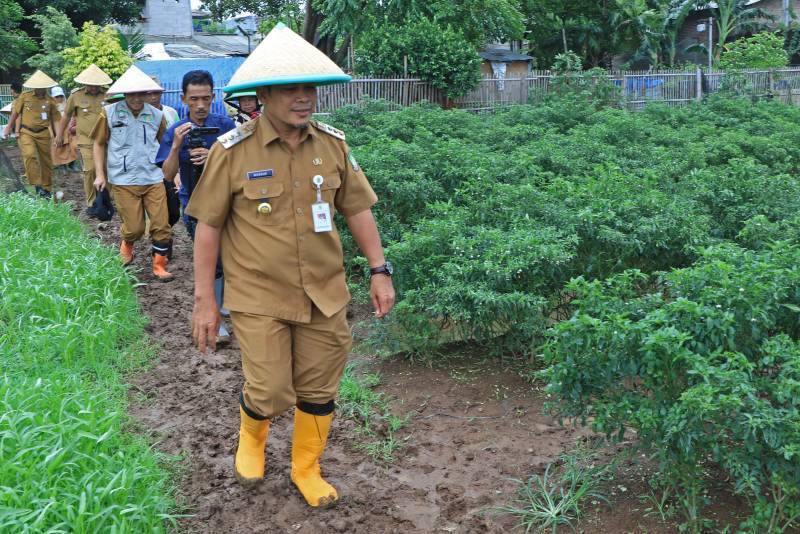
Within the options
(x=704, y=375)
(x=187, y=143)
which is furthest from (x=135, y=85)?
(x=704, y=375)

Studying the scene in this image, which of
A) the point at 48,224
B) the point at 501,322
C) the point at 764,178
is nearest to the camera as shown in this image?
the point at 501,322

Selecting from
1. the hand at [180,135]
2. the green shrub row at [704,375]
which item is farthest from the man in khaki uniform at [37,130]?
the green shrub row at [704,375]

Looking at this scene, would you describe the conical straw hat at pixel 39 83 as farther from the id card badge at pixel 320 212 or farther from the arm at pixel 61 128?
the id card badge at pixel 320 212

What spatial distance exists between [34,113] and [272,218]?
383 inches

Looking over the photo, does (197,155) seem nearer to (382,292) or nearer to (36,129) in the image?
(382,292)

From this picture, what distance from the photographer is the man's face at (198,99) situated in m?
5.64

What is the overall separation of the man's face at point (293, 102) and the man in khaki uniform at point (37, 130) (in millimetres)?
9407

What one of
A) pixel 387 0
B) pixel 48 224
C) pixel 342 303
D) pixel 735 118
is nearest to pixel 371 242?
pixel 342 303

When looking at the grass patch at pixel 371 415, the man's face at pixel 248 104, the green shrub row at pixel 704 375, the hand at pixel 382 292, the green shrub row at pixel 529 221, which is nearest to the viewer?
the green shrub row at pixel 704 375

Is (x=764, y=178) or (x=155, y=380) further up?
(x=764, y=178)

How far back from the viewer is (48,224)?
8430 mm

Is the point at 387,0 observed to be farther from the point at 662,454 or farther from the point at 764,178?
the point at 662,454

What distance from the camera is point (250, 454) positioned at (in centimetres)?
385

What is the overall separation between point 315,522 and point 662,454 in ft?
4.83
